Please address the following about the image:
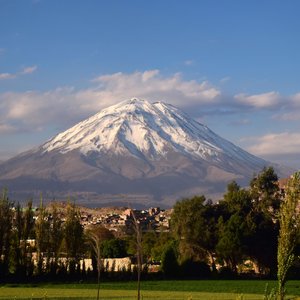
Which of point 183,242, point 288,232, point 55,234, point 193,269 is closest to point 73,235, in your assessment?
point 55,234

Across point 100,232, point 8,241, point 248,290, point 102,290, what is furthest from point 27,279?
point 100,232

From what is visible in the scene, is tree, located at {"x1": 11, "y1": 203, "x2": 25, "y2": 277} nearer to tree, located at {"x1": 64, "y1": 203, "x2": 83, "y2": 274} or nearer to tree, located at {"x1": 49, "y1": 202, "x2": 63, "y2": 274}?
tree, located at {"x1": 49, "y1": 202, "x2": 63, "y2": 274}

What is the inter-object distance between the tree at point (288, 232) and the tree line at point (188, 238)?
82.4 feet

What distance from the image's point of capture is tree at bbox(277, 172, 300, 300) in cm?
1355

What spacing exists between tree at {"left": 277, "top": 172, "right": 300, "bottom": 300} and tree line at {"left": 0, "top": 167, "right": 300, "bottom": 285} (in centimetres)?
2511

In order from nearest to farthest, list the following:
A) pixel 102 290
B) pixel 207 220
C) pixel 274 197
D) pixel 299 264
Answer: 1. pixel 102 290
2. pixel 299 264
3. pixel 207 220
4. pixel 274 197

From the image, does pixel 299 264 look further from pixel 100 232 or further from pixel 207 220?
pixel 100 232

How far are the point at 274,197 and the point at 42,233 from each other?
69.4 feet

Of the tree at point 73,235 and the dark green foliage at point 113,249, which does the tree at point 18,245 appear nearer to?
the tree at point 73,235

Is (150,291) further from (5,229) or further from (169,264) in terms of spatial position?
(5,229)

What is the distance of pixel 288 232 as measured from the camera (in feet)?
45.9

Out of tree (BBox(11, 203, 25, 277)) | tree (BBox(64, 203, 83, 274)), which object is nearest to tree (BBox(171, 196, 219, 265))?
tree (BBox(64, 203, 83, 274))

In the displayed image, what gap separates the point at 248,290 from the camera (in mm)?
34000

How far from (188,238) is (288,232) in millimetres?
39048
